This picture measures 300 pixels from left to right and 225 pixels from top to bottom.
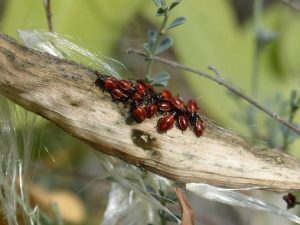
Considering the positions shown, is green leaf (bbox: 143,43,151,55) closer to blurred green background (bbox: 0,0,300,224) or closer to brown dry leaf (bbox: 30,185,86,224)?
blurred green background (bbox: 0,0,300,224)

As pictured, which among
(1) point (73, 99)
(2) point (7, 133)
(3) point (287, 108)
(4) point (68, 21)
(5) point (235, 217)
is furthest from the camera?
(5) point (235, 217)

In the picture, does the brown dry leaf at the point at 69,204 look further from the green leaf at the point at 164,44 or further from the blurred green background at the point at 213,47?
the green leaf at the point at 164,44

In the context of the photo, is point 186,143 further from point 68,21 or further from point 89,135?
point 68,21

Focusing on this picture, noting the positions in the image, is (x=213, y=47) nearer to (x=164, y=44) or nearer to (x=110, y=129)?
(x=164, y=44)

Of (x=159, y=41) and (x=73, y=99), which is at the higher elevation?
(x=159, y=41)

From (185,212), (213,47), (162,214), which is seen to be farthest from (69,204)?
(185,212)

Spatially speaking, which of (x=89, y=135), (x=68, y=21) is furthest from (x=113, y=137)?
(x=68, y=21)

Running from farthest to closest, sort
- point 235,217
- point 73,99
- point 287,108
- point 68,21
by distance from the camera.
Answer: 1. point 235,217
2. point 287,108
3. point 68,21
4. point 73,99

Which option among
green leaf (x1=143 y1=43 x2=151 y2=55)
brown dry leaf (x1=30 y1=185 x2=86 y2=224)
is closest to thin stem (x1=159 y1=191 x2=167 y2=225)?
green leaf (x1=143 y1=43 x2=151 y2=55)
